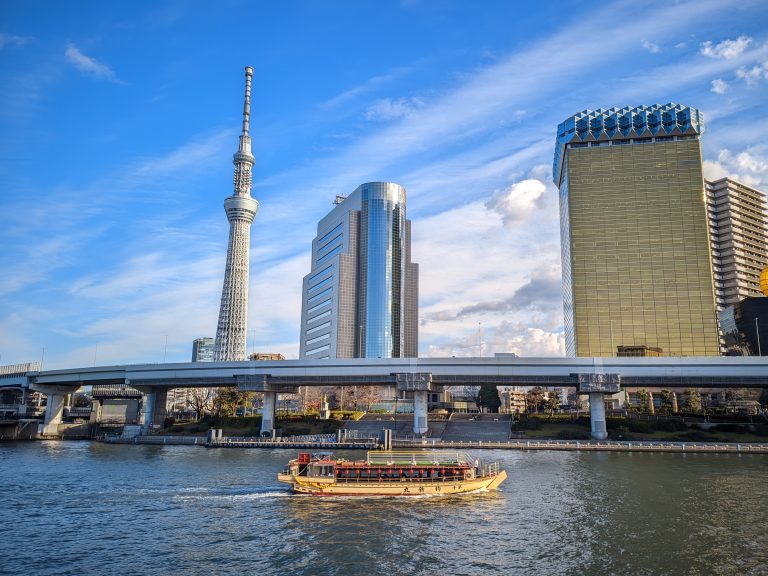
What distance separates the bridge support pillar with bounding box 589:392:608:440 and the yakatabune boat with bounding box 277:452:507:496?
53.6 m

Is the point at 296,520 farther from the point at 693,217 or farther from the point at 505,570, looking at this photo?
the point at 693,217

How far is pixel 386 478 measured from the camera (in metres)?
54.8

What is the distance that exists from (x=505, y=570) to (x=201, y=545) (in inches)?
754

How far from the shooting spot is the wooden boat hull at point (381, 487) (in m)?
53.6

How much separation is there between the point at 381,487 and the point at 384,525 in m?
11.1

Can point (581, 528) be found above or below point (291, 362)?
below

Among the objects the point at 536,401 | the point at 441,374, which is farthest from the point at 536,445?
the point at 536,401

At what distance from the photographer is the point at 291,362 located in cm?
11900

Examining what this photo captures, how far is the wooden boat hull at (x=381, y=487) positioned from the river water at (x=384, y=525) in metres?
1.37

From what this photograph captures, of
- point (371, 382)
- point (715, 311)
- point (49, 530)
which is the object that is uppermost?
point (715, 311)

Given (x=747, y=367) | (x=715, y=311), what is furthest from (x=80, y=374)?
(x=715, y=311)

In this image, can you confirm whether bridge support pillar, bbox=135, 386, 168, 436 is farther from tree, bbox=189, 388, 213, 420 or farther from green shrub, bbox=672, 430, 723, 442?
green shrub, bbox=672, 430, 723, 442

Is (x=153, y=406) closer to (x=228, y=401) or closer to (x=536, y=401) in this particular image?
(x=228, y=401)

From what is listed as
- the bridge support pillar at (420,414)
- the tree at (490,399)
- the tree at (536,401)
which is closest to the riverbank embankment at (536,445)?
the bridge support pillar at (420,414)
